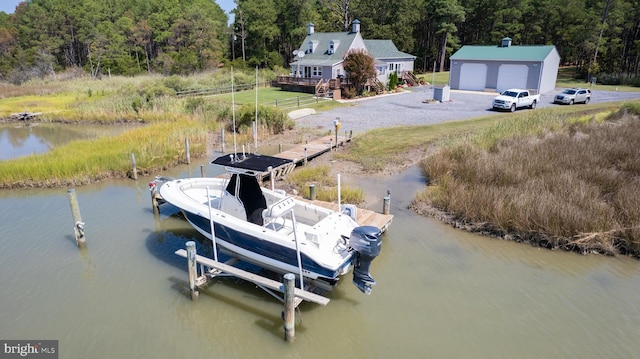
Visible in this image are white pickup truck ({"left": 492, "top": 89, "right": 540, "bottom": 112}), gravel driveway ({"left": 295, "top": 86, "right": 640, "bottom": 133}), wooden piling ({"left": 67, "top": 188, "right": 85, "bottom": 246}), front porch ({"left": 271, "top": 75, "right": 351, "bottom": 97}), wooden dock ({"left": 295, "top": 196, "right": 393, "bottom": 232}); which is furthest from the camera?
front porch ({"left": 271, "top": 75, "right": 351, "bottom": 97})

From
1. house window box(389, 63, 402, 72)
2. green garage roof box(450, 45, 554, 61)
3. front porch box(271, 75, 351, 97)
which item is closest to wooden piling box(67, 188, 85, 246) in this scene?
front porch box(271, 75, 351, 97)

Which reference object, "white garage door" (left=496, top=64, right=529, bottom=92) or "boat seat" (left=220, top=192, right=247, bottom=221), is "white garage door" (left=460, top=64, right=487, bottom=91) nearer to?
"white garage door" (left=496, top=64, right=529, bottom=92)

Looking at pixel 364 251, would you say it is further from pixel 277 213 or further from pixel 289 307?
pixel 277 213

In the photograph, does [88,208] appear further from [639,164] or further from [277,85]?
[277,85]

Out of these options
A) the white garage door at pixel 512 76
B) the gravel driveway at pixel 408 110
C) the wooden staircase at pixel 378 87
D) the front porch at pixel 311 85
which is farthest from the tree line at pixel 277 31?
the wooden staircase at pixel 378 87

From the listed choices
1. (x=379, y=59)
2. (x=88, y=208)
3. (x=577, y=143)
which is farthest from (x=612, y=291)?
(x=379, y=59)

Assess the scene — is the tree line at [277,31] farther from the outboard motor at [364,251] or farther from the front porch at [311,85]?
the outboard motor at [364,251]
